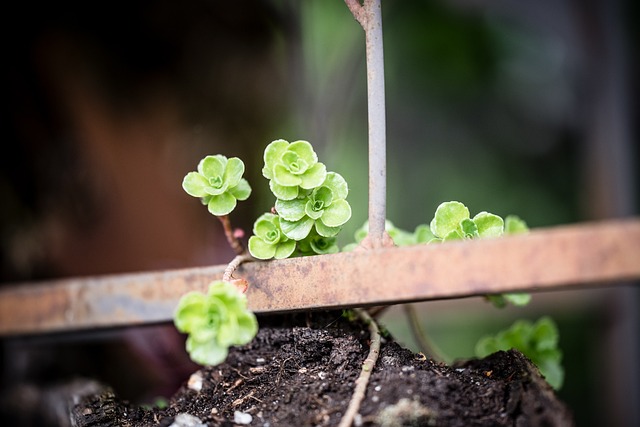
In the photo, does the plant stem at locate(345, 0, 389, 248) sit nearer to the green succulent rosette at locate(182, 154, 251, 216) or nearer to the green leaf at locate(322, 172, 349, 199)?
the green leaf at locate(322, 172, 349, 199)

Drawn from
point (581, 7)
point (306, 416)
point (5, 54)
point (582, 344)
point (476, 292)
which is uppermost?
point (581, 7)

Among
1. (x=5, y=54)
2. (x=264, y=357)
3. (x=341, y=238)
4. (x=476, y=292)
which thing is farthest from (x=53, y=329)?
(x=341, y=238)

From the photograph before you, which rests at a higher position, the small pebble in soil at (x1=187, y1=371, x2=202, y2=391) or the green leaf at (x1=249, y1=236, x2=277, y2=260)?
the green leaf at (x1=249, y1=236, x2=277, y2=260)

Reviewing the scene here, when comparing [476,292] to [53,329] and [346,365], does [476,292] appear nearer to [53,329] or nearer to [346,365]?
[346,365]

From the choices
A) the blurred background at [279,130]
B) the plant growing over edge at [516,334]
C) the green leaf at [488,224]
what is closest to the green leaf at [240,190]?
the plant growing over edge at [516,334]

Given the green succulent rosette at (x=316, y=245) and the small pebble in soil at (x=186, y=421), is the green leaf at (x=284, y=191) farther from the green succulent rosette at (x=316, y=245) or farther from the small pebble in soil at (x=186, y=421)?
the small pebble in soil at (x=186, y=421)

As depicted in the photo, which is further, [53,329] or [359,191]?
[359,191]

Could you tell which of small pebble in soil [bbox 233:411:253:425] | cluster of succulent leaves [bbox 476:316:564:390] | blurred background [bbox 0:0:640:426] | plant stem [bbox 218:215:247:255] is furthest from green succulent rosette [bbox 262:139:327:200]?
blurred background [bbox 0:0:640:426]

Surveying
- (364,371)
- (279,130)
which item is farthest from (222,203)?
(279,130)
